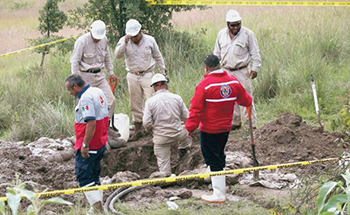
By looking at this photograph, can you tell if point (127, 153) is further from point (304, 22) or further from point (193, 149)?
point (304, 22)

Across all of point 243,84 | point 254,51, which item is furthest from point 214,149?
point 254,51

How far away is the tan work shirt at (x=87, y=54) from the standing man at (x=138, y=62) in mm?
312

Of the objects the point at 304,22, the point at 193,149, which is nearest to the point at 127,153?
the point at 193,149

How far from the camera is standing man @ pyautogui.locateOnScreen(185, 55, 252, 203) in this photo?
7641mm

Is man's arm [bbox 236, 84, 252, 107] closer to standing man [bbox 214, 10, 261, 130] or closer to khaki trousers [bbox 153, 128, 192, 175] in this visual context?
khaki trousers [bbox 153, 128, 192, 175]

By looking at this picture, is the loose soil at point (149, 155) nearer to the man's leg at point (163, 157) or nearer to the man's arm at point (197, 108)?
the man's leg at point (163, 157)

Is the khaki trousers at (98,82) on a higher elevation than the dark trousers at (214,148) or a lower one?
higher

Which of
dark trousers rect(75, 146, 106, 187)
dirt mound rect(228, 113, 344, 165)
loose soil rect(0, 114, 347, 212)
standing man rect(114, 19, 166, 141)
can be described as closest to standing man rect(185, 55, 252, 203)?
loose soil rect(0, 114, 347, 212)

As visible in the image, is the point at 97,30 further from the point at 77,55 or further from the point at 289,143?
the point at 289,143

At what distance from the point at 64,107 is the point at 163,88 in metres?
3.37

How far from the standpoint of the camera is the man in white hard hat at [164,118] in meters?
9.33

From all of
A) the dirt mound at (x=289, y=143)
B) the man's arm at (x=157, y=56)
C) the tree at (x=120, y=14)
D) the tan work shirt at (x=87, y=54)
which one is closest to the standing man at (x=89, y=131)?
the dirt mound at (x=289, y=143)

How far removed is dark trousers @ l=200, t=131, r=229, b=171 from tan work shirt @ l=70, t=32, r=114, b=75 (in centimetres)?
328

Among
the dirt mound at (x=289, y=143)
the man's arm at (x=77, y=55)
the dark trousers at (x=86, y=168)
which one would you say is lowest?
the dirt mound at (x=289, y=143)
